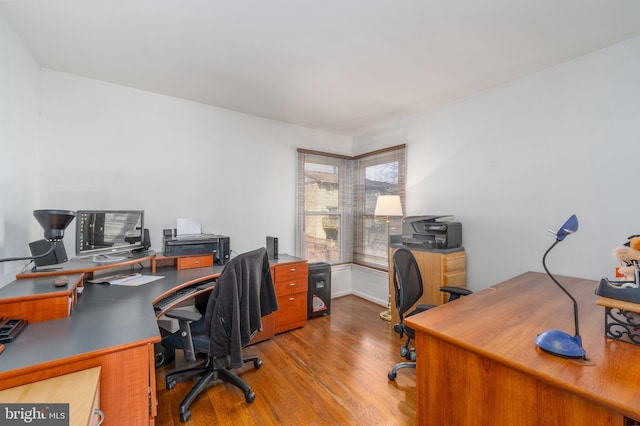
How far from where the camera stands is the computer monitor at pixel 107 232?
6.86 feet

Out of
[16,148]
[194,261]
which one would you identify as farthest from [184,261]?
[16,148]

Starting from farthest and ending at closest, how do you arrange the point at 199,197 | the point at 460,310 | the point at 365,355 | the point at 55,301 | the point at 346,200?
the point at 346,200, the point at 199,197, the point at 365,355, the point at 460,310, the point at 55,301

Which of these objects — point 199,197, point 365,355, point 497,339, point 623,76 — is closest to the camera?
point 497,339

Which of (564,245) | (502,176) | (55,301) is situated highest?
(502,176)

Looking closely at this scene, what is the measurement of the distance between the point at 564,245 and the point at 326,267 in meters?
2.39

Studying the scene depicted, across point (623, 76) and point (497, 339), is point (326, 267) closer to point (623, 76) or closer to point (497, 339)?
point (497, 339)

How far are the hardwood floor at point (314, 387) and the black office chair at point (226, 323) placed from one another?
119 mm

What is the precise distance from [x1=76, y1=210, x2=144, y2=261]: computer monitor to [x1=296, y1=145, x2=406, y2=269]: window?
1959 millimetres

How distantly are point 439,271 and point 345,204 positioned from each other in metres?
1.94

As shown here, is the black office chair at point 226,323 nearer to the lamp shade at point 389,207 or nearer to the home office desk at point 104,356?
the home office desk at point 104,356

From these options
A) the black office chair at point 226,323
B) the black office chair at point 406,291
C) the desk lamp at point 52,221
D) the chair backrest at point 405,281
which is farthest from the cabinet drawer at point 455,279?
the desk lamp at point 52,221

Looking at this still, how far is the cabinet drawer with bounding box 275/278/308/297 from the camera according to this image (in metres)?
2.96

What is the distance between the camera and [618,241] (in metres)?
2.04

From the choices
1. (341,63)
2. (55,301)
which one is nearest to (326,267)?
(341,63)
